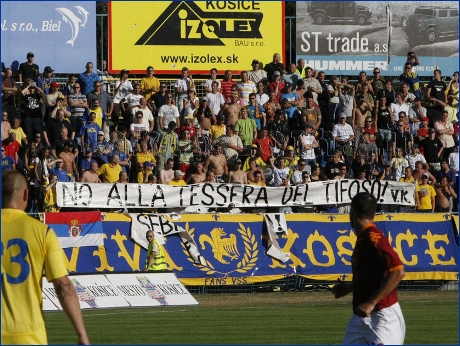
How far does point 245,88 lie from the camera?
29.4 m

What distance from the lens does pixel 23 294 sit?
696cm

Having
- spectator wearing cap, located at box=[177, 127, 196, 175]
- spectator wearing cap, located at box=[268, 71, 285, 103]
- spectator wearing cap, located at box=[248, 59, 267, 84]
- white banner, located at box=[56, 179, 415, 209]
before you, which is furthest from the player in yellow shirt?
spectator wearing cap, located at box=[248, 59, 267, 84]

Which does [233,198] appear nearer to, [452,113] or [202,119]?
[202,119]

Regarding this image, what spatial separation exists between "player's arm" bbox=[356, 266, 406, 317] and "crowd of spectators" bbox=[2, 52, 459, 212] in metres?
16.6

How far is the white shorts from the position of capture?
8273 mm

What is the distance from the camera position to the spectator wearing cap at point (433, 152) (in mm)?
29094

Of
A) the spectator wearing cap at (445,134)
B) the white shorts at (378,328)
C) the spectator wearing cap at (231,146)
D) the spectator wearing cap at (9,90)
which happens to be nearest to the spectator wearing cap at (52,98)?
the spectator wearing cap at (9,90)

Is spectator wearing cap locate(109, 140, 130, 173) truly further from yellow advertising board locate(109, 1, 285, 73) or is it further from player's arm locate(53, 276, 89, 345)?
player's arm locate(53, 276, 89, 345)

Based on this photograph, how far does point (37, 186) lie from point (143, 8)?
9.63 metres

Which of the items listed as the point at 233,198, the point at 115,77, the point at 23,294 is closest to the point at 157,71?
the point at 115,77

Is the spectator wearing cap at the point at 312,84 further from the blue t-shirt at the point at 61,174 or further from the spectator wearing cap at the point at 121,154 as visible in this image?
the blue t-shirt at the point at 61,174

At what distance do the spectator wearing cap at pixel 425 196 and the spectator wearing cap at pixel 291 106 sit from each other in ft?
13.4

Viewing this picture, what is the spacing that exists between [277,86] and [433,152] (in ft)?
16.3

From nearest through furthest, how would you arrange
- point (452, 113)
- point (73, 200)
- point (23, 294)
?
point (23, 294) → point (73, 200) → point (452, 113)
